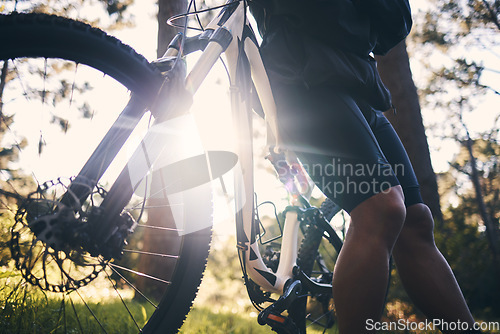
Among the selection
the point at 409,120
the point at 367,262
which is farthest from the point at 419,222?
the point at 409,120

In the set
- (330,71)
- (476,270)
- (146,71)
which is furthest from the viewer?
(476,270)

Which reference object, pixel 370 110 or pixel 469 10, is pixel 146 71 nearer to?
pixel 370 110

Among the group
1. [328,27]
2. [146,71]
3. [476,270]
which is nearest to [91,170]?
[146,71]

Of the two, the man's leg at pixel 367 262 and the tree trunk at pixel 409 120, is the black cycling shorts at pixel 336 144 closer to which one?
the man's leg at pixel 367 262

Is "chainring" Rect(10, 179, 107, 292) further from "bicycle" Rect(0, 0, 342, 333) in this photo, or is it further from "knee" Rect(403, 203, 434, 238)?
"knee" Rect(403, 203, 434, 238)

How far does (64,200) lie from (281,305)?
1029mm

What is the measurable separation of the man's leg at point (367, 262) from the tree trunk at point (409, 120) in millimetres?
2842

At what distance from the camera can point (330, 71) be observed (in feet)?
3.82

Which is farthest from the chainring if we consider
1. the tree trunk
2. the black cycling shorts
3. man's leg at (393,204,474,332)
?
the tree trunk

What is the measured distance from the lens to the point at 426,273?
136 centimetres

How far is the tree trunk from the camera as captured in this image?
11.9 feet

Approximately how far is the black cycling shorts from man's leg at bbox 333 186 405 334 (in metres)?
0.05

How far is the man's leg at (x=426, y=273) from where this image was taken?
128 cm

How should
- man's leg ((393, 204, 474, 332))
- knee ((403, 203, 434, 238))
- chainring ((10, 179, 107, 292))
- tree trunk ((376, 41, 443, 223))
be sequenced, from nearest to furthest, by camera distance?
chainring ((10, 179, 107, 292)), man's leg ((393, 204, 474, 332)), knee ((403, 203, 434, 238)), tree trunk ((376, 41, 443, 223))
